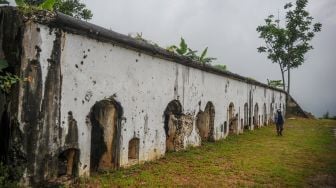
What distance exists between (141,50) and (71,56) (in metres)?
2.45

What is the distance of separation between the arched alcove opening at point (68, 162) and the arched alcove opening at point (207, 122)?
22.3 ft

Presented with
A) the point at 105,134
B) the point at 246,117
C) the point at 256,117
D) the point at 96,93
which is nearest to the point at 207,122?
the point at 246,117

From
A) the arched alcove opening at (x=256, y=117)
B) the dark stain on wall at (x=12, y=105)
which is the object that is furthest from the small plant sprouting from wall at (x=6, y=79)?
the arched alcove opening at (x=256, y=117)

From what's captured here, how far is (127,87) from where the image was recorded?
8414 mm

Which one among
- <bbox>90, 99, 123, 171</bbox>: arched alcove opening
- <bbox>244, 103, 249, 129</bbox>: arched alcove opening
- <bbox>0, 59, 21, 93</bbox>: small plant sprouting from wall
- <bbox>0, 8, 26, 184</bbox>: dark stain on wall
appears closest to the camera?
<bbox>0, 59, 21, 93</bbox>: small plant sprouting from wall

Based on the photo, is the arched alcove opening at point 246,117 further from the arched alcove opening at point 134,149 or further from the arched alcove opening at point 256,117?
the arched alcove opening at point 134,149

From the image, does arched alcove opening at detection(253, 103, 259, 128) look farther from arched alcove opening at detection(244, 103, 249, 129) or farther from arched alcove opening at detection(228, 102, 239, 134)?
arched alcove opening at detection(228, 102, 239, 134)

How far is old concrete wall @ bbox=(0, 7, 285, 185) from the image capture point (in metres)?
6.09

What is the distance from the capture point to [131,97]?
28.1 feet

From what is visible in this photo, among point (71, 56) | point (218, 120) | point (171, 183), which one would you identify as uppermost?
point (71, 56)

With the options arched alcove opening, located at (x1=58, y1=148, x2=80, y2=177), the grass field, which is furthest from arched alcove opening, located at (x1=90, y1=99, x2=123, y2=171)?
arched alcove opening, located at (x1=58, y1=148, x2=80, y2=177)

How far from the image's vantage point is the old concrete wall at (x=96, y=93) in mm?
6090

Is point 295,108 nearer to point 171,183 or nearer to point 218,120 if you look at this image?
point 218,120

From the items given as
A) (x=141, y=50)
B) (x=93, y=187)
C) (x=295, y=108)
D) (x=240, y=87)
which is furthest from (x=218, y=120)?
(x=295, y=108)
